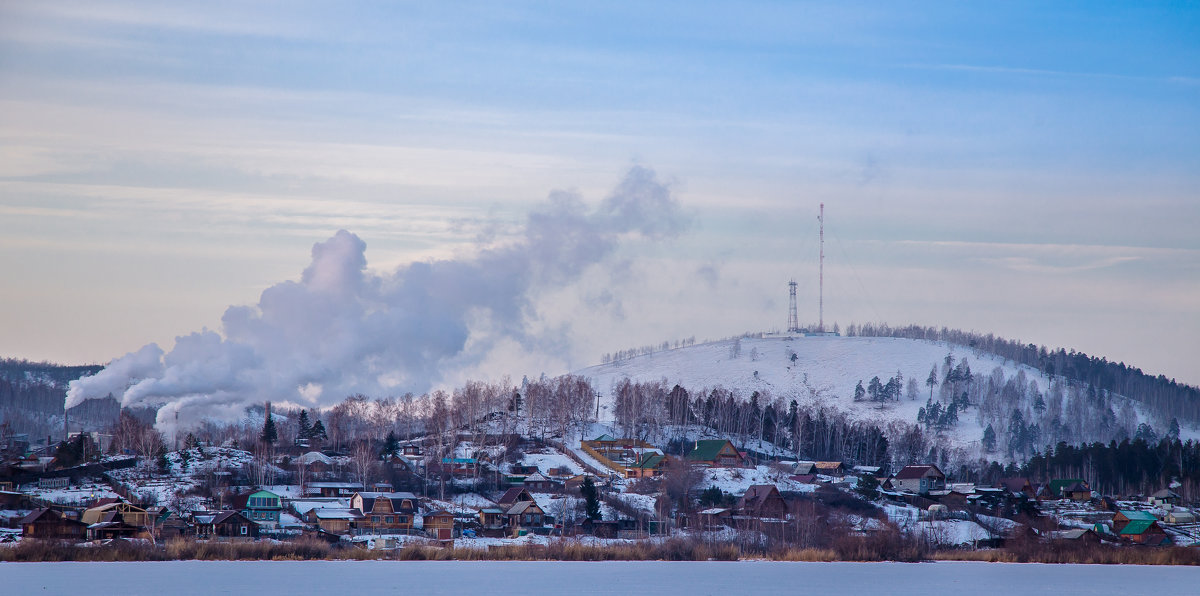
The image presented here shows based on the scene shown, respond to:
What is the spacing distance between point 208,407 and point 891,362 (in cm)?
9340

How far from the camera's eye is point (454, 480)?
75.1m

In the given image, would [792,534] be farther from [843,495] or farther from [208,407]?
[208,407]

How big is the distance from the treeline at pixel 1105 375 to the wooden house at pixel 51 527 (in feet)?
403

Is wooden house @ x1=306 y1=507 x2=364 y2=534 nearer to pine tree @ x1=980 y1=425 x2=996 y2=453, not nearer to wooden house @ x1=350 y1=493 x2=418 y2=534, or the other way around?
wooden house @ x1=350 y1=493 x2=418 y2=534

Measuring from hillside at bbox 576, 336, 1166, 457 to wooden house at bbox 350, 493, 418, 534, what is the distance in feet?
204

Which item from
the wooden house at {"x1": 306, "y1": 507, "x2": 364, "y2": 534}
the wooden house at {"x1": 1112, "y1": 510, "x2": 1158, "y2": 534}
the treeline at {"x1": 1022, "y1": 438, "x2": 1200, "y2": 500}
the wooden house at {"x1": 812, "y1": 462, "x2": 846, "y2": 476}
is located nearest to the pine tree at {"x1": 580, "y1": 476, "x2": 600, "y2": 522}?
the wooden house at {"x1": 306, "y1": 507, "x2": 364, "y2": 534}

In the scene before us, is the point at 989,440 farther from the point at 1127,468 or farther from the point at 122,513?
the point at 122,513

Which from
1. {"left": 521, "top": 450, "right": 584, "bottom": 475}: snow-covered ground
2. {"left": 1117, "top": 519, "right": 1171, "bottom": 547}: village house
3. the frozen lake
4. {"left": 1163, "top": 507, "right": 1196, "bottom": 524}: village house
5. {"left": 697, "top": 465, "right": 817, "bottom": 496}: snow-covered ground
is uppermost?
{"left": 521, "top": 450, "right": 584, "bottom": 475}: snow-covered ground

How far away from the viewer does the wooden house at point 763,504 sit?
210 ft

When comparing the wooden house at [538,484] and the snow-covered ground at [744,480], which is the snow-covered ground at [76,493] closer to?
the wooden house at [538,484]

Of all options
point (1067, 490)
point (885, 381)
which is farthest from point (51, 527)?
point (885, 381)

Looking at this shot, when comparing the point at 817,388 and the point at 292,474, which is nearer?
the point at 292,474

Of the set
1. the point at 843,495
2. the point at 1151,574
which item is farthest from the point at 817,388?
the point at 1151,574

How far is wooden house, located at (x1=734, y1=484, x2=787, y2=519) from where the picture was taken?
64062 mm
